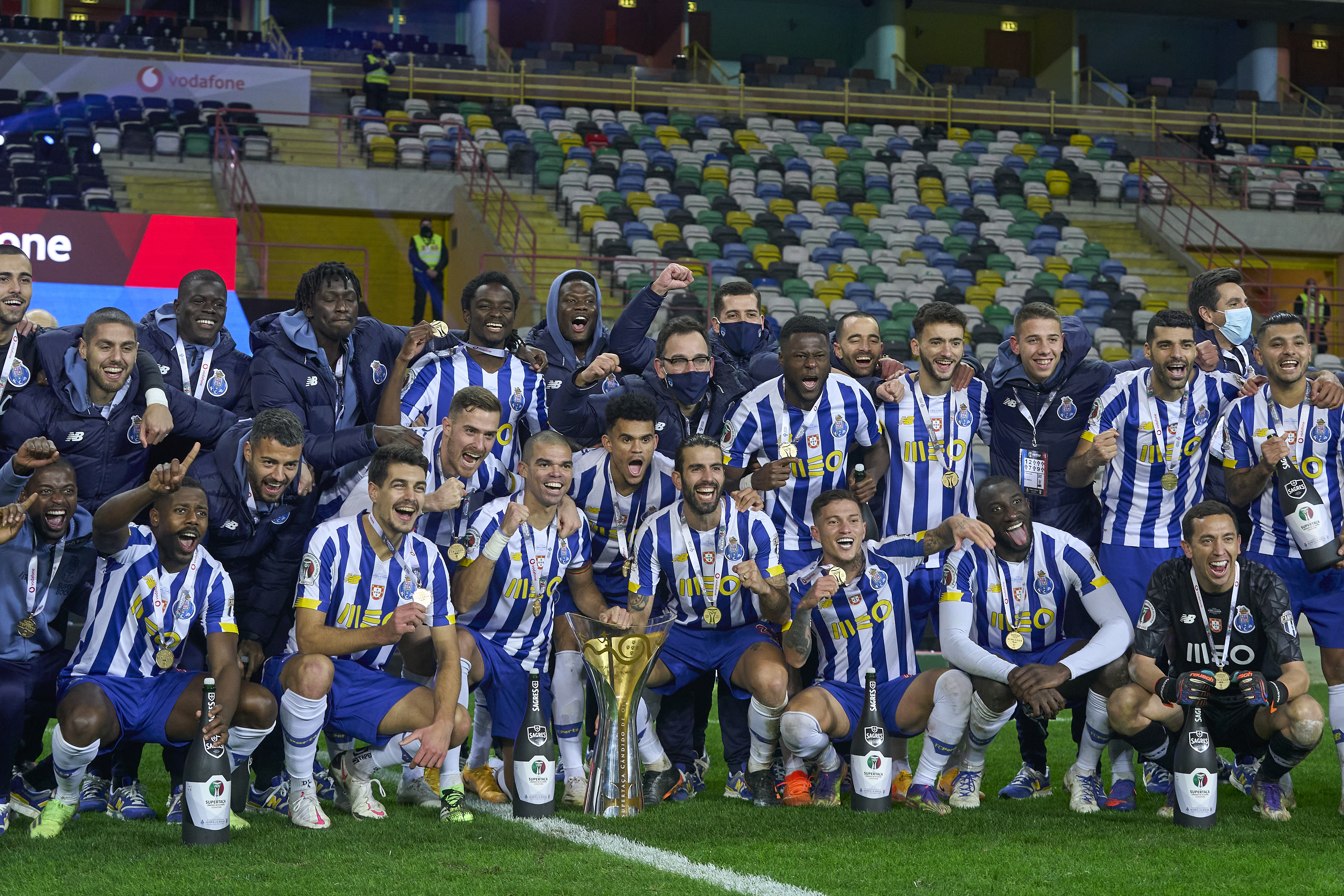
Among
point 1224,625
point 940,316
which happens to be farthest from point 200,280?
point 1224,625

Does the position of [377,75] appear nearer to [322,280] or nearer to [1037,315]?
[322,280]


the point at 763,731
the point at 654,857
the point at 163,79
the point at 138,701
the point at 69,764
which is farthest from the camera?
the point at 163,79

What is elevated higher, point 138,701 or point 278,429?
point 278,429

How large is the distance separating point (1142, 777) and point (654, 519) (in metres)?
2.57

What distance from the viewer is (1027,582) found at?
530 cm

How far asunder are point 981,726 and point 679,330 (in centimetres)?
203

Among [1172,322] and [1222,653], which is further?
[1172,322]

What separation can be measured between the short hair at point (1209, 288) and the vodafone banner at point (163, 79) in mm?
16099

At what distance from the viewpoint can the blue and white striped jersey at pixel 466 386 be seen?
18.8 feet

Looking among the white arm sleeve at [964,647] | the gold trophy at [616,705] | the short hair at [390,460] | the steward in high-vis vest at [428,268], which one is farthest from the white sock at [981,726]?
the steward in high-vis vest at [428,268]

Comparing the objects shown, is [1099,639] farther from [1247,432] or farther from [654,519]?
[654,519]

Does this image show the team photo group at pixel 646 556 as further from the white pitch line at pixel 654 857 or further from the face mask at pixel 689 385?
the white pitch line at pixel 654 857

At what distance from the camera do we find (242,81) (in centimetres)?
1970

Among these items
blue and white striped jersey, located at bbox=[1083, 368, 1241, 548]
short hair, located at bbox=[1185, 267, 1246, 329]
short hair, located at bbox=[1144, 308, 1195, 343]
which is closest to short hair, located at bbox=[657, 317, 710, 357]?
blue and white striped jersey, located at bbox=[1083, 368, 1241, 548]
